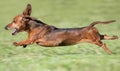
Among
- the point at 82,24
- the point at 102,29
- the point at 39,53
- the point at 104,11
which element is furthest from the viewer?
the point at 104,11

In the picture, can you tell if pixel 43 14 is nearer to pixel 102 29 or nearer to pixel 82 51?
pixel 102 29

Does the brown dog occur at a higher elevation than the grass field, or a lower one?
higher

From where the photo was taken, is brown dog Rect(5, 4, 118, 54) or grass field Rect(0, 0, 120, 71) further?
brown dog Rect(5, 4, 118, 54)

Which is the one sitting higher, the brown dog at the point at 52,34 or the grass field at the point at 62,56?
the brown dog at the point at 52,34

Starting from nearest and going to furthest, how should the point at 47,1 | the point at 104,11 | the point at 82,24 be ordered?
the point at 82,24, the point at 104,11, the point at 47,1

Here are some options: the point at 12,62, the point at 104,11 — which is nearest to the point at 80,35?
the point at 12,62

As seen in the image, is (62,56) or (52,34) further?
(62,56)

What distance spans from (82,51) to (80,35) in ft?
8.38

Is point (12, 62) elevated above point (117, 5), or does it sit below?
below

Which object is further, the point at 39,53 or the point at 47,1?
the point at 47,1

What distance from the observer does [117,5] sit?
31.3m

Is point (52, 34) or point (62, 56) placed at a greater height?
point (52, 34)

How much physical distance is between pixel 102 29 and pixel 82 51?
26.2ft

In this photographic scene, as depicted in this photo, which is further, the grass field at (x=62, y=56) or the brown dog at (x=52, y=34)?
the brown dog at (x=52, y=34)
